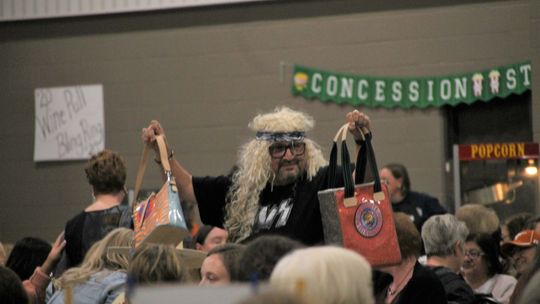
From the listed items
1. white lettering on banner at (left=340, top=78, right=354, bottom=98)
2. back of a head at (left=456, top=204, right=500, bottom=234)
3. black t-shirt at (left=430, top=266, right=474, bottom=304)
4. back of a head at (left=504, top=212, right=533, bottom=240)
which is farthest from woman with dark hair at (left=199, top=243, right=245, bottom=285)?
white lettering on banner at (left=340, top=78, right=354, bottom=98)

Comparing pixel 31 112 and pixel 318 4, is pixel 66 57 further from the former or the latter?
pixel 318 4

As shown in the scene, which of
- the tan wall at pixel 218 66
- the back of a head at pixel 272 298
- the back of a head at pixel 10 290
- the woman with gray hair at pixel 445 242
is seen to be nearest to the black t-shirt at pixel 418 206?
the tan wall at pixel 218 66

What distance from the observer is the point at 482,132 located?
958cm

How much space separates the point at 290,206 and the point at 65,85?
6.37 m

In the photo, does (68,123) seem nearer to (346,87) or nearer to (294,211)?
(346,87)

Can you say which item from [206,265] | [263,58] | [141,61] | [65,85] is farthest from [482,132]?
[206,265]

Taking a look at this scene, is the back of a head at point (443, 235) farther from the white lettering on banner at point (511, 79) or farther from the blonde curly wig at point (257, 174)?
the white lettering on banner at point (511, 79)

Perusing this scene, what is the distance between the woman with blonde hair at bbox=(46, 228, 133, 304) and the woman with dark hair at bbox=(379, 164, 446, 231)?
356cm

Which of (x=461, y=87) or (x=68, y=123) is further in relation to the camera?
(x=68, y=123)

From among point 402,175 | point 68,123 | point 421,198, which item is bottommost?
point 421,198

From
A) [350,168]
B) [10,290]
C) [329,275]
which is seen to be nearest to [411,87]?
[350,168]

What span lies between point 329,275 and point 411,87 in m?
7.01

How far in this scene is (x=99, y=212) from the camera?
19.9 ft

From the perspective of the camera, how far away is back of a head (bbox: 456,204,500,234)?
638cm
